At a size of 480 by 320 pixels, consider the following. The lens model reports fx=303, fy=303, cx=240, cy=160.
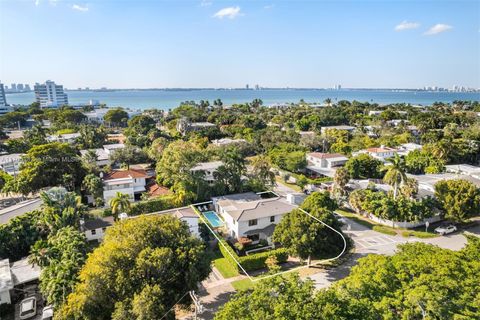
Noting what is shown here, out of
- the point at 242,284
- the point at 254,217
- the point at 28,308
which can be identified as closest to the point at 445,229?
the point at 254,217

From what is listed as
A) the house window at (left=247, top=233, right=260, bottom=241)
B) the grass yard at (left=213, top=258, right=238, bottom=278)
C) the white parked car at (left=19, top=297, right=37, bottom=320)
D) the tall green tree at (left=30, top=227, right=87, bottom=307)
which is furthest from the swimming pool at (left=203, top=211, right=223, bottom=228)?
the white parked car at (left=19, top=297, right=37, bottom=320)

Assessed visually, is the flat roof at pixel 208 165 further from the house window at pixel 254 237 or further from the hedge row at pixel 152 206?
the house window at pixel 254 237

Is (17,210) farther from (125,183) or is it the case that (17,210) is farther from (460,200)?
(460,200)

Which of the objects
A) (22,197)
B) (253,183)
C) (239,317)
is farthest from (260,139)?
(239,317)

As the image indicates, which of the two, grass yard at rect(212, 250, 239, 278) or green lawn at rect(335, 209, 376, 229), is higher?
green lawn at rect(335, 209, 376, 229)

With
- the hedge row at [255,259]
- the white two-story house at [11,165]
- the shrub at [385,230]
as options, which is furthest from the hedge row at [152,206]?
the white two-story house at [11,165]

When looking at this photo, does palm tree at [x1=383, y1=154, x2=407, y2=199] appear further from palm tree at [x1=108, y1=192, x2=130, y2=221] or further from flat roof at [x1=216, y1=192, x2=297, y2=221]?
palm tree at [x1=108, y1=192, x2=130, y2=221]

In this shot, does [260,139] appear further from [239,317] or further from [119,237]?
[239,317]
